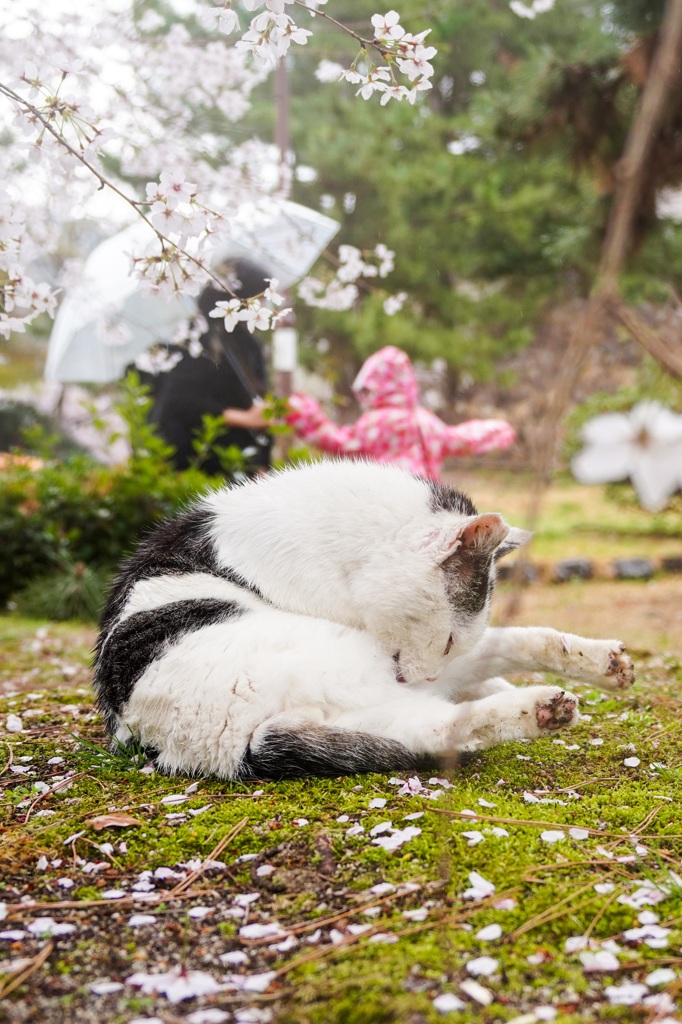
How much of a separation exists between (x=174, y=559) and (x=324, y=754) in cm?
77

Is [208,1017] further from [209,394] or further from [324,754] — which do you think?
[209,394]

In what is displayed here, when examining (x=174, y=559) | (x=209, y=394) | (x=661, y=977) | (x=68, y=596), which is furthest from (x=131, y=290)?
(x=661, y=977)

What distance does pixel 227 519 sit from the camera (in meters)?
2.52

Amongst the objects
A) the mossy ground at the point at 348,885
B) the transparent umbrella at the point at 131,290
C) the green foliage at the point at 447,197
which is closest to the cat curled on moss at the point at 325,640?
the mossy ground at the point at 348,885

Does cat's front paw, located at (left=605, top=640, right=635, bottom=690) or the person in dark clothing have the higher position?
the person in dark clothing

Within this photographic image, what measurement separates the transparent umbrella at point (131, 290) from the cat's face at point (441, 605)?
210 cm

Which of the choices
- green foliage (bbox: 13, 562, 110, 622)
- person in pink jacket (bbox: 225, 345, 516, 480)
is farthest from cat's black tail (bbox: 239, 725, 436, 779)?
green foliage (bbox: 13, 562, 110, 622)

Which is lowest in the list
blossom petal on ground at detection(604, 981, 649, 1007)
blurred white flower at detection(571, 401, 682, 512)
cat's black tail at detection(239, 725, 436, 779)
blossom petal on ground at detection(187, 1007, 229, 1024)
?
blossom petal on ground at detection(604, 981, 649, 1007)

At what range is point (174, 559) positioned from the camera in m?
2.49

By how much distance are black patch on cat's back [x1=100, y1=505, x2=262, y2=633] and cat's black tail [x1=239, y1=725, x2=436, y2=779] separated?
18.7 inches

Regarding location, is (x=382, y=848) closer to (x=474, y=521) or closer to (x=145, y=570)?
(x=474, y=521)

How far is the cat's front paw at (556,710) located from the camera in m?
2.03

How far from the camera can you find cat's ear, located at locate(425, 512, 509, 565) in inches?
84.1

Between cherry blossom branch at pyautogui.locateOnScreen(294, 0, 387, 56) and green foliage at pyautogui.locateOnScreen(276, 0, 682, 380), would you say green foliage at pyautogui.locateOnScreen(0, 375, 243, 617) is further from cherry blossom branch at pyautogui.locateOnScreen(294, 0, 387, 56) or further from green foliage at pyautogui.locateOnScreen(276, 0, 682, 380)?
green foliage at pyautogui.locateOnScreen(276, 0, 682, 380)
